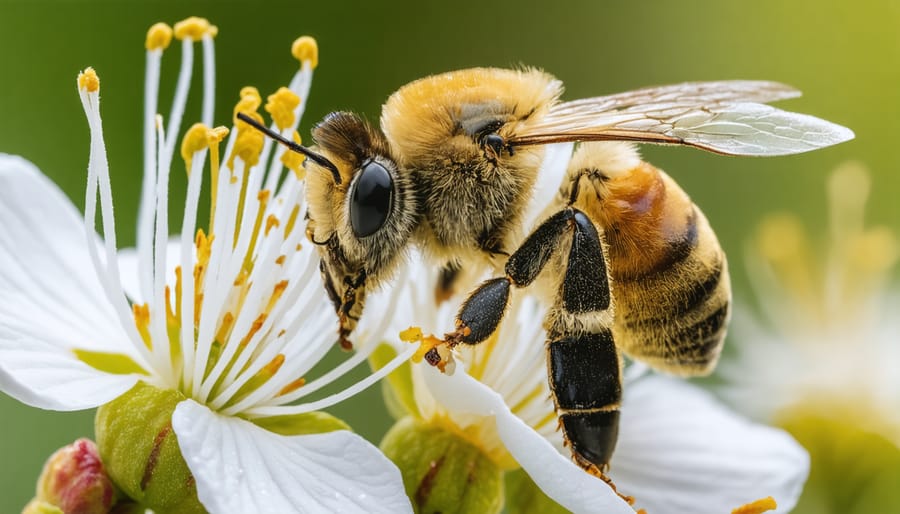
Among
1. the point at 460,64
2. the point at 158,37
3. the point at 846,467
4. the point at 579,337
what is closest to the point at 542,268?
the point at 579,337

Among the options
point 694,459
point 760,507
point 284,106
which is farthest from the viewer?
point 694,459

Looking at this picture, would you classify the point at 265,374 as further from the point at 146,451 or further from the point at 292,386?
the point at 146,451

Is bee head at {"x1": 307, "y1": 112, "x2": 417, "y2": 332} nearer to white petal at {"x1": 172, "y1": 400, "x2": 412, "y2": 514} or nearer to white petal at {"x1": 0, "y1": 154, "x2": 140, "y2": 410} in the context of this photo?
white petal at {"x1": 172, "y1": 400, "x2": 412, "y2": 514}

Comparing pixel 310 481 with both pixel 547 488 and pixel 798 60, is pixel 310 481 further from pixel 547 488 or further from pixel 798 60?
pixel 798 60

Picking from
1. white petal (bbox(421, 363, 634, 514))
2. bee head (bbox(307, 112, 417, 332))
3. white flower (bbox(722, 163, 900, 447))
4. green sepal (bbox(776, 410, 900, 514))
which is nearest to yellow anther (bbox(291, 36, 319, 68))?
bee head (bbox(307, 112, 417, 332))

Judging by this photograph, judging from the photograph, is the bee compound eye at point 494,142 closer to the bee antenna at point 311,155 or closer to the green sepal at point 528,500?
the bee antenna at point 311,155

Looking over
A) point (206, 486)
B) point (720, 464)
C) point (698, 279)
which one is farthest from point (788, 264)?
point (206, 486)
